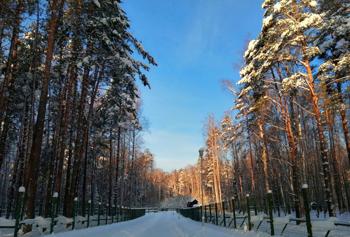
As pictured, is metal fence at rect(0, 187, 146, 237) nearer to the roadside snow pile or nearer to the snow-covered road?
the roadside snow pile

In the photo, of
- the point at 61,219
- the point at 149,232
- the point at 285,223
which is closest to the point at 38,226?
the point at 61,219

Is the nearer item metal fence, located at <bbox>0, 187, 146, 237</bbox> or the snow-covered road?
metal fence, located at <bbox>0, 187, 146, 237</bbox>

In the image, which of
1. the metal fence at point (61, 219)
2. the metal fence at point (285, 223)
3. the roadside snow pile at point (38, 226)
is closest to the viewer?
the metal fence at point (285, 223)

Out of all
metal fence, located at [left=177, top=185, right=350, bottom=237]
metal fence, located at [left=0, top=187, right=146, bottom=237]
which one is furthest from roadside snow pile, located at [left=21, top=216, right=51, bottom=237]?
metal fence, located at [left=177, top=185, right=350, bottom=237]

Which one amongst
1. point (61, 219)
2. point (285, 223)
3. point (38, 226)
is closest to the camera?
point (38, 226)

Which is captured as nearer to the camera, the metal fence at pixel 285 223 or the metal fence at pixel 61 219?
the metal fence at pixel 285 223

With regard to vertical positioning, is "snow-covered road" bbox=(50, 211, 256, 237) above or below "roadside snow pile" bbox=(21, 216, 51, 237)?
below

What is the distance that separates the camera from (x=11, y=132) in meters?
28.8

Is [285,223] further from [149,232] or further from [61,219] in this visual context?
[61,219]

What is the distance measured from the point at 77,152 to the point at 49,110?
10.8 m

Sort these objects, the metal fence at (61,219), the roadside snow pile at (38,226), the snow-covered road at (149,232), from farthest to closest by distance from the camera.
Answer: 1. the snow-covered road at (149,232)
2. the roadside snow pile at (38,226)
3. the metal fence at (61,219)

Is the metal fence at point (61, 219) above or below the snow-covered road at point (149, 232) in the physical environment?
above

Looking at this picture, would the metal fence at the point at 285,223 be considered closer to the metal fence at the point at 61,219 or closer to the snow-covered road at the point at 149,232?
the snow-covered road at the point at 149,232

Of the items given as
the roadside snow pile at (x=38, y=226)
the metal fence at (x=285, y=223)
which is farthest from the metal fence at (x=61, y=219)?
the metal fence at (x=285, y=223)
